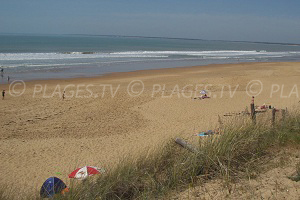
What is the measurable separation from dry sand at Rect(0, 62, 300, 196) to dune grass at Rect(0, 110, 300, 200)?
0.79 metres

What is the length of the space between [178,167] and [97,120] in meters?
7.58

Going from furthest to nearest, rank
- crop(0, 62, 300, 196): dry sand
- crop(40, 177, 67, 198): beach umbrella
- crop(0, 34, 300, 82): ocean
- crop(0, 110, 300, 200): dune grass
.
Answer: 1. crop(0, 34, 300, 82): ocean
2. crop(0, 62, 300, 196): dry sand
3. crop(40, 177, 67, 198): beach umbrella
4. crop(0, 110, 300, 200): dune grass

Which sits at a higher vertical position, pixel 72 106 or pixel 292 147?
pixel 292 147

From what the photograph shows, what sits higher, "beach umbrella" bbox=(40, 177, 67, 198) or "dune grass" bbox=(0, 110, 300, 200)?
"dune grass" bbox=(0, 110, 300, 200)

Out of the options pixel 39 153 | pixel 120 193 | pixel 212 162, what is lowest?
pixel 39 153

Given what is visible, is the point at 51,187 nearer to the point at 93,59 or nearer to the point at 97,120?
the point at 97,120

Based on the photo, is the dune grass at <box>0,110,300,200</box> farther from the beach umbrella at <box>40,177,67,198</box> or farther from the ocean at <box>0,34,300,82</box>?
the ocean at <box>0,34,300,82</box>

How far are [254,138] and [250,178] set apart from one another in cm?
98

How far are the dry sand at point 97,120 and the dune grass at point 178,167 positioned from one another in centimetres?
79

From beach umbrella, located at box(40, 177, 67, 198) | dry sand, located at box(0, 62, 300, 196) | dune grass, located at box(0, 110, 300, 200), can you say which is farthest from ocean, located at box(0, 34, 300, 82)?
dune grass, located at box(0, 110, 300, 200)

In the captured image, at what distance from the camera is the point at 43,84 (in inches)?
754

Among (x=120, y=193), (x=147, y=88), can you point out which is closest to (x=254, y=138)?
(x=120, y=193)

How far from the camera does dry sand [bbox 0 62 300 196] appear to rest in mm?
7352

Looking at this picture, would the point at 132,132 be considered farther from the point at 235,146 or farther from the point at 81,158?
the point at 235,146
